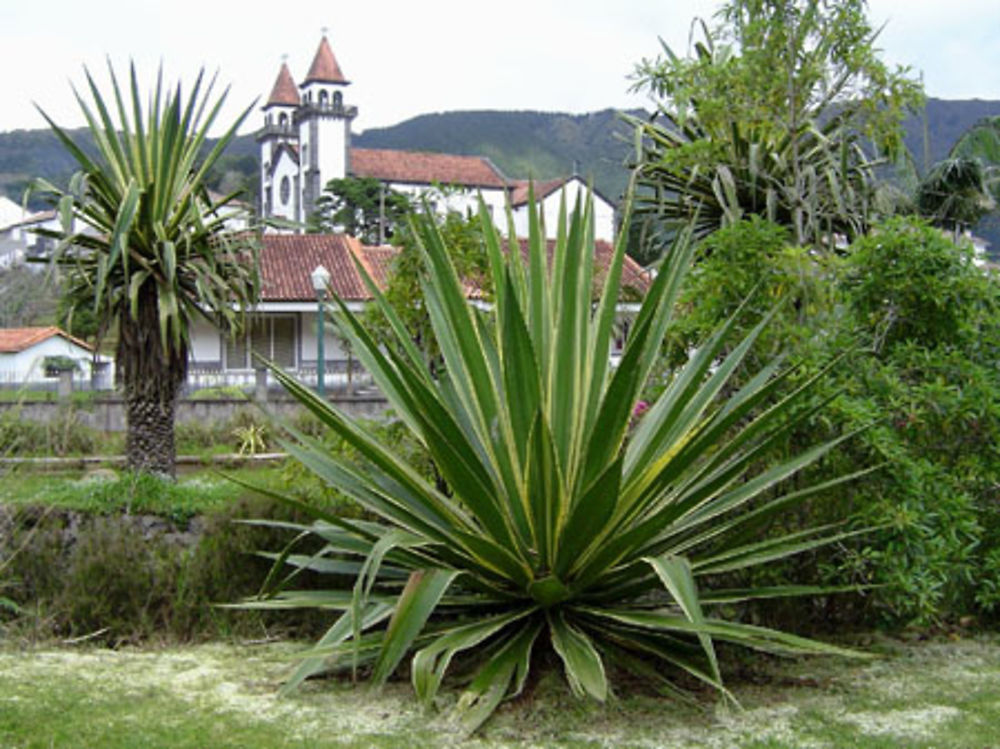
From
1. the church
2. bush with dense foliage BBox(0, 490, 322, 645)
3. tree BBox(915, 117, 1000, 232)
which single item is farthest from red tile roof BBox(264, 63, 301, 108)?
bush with dense foliage BBox(0, 490, 322, 645)

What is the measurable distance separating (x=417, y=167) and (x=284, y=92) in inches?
650

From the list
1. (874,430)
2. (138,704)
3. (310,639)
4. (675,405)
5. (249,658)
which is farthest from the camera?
(310,639)

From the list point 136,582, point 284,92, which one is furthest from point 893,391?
point 284,92

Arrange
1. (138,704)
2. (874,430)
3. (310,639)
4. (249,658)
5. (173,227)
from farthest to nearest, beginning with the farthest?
(173,227) < (310,639) < (249,658) < (874,430) < (138,704)

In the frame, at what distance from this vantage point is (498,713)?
4.70m

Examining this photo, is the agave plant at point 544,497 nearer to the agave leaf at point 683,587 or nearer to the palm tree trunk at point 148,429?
the agave leaf at point 683,587

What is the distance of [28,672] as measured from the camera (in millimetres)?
5258

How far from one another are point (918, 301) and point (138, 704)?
4352mm

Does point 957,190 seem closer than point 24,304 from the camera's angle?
Yes

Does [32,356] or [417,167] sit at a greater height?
[417,167]

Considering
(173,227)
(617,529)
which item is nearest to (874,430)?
(617,529)

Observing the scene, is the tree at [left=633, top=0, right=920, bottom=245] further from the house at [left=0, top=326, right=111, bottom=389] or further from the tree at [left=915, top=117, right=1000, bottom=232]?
the house at [left=0, top=326, right=111, bottom=389]

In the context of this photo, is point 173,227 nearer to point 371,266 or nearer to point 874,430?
point 874,430

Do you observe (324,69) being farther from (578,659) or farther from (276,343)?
(578,659)
